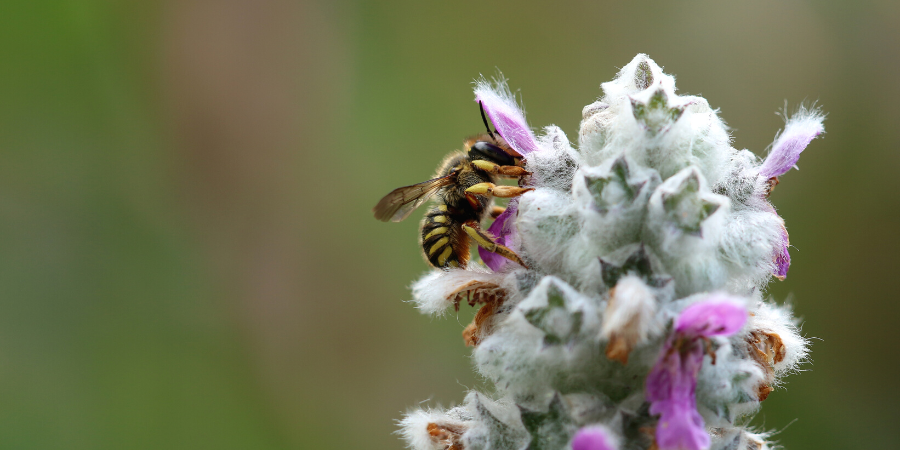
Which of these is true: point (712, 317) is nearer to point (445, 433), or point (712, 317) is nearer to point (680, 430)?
point (680, 430)

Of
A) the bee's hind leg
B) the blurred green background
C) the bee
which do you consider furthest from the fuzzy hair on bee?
the blurred green background

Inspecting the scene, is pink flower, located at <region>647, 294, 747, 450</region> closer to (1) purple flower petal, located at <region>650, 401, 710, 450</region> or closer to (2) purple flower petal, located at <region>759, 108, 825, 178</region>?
(1) purple flower petal, located at <region>650, 401, 710, 450</region>

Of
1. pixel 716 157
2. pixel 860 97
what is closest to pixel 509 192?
pixel 716 157

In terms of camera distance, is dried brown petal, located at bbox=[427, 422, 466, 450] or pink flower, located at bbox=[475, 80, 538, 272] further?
pink flower, located at bbox=[475, 80, 538, 272]

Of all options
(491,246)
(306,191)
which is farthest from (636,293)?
(306,191)

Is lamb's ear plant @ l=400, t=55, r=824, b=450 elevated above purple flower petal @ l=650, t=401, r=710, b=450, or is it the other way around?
lamb's ear plant @ l=400, t=55, r=824, b=450

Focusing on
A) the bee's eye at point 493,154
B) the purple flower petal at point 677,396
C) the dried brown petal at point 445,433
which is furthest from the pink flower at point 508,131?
the purple flower petal at point 677,396
